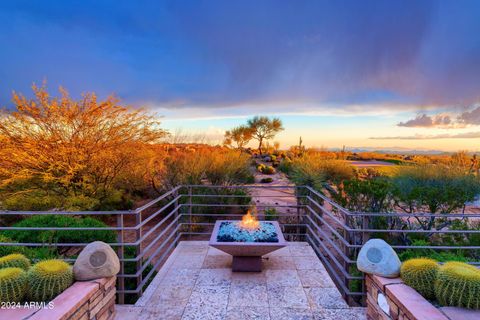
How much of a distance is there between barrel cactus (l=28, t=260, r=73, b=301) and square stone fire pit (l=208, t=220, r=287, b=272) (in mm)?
1535

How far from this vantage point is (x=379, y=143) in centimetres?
1430

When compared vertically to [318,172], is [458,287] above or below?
below

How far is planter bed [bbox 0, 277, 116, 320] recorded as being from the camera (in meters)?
1.75

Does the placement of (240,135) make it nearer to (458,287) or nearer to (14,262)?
(14,262)

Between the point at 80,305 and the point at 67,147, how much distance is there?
6226 mm

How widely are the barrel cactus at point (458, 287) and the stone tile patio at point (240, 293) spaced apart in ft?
2.88

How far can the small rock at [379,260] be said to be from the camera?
2266 mm

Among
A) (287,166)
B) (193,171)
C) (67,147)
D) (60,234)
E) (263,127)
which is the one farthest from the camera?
(263,127)

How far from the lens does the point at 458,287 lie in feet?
5.96

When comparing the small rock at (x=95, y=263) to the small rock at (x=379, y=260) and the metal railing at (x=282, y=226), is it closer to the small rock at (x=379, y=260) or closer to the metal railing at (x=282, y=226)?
the metal railing at (x=282, y=226)

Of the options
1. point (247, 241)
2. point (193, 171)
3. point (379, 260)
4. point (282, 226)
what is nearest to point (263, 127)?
point (193, 171)

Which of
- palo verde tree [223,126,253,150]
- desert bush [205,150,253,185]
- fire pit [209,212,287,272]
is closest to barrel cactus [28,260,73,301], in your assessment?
fire pit [209,212,287,272]

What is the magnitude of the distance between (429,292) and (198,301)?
1938 millimetres

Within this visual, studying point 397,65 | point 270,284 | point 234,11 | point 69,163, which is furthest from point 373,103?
point 69,163
